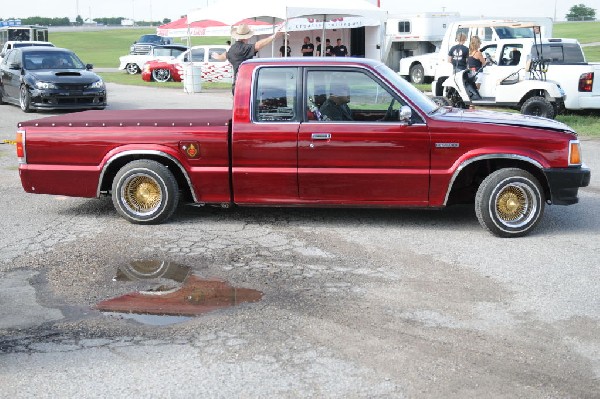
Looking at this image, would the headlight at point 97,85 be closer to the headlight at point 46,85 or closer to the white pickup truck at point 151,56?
the headlight at point 46,85

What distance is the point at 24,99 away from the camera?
19625 millimetres

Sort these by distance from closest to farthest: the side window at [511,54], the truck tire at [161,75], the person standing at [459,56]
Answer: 1. the side window at [511,54]
2. the person standing at [459,56]
3. the truck tire at [161,75]

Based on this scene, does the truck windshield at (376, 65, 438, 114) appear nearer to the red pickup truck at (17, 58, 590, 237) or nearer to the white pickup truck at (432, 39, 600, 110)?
the red pickup truck at (17, 58, 590, 237)

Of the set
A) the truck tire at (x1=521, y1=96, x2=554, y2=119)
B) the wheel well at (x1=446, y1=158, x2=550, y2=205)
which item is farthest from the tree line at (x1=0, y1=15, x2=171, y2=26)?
the wheel well at (x1=446, y1=158, x2=550, y2=205)

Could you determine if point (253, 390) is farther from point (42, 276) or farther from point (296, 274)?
point (42, 276)

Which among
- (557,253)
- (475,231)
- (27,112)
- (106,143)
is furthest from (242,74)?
(27,112)

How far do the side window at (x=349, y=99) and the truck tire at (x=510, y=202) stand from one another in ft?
3.58

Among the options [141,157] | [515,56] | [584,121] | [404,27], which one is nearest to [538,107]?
[584,121]

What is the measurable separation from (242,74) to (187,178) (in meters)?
1.14

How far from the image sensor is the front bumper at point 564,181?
7469 mm

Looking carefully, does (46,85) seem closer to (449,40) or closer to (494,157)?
(449,40)

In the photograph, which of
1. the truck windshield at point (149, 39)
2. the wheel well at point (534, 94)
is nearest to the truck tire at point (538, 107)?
the wheel well at point (534, 94)

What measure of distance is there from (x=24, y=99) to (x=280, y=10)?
7040 millimetres

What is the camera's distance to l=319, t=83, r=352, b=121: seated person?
7734 mm
